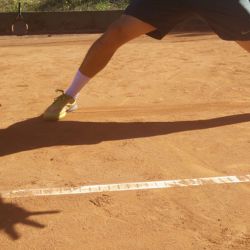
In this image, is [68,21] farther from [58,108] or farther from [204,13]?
[204,13]

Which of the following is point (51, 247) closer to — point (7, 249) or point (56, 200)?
point (7, 249)

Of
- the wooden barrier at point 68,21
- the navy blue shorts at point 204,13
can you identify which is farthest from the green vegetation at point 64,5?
the navy blue shorts at point 204,13

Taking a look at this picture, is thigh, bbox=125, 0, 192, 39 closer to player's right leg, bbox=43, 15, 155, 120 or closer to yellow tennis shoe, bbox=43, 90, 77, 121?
player's right leg, bbox=43, 15, 155, 120

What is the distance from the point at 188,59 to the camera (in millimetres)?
7699

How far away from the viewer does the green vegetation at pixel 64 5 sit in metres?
14.9

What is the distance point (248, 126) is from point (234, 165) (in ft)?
3.03

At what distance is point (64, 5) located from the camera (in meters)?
15.3

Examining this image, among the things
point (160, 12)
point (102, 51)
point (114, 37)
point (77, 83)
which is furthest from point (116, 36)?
point (77, 83)

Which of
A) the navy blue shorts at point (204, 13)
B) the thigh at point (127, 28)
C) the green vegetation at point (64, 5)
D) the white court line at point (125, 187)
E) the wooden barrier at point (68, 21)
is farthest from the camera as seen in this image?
the green vegetation at point (64, 5)

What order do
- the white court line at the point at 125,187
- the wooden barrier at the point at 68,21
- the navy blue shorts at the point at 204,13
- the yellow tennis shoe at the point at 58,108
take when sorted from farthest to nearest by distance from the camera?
1. the wooden barrier at the point at 68,21
2. the yellow tennis shoe at the point at 58,108
3. the navy blue shorts at the point at 204,13
4. the white court line at the point at 125,187

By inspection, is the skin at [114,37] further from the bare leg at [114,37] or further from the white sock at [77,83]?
the white sock at [77,83]

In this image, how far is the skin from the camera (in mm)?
4395

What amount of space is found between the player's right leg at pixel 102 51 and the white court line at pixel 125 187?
1.43 metres

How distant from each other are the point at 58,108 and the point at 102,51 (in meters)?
0.64
